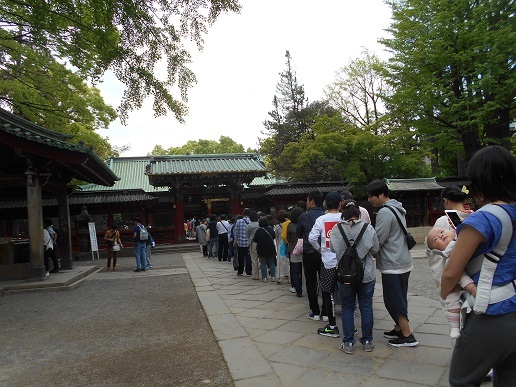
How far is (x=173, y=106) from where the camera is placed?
7.96 meters

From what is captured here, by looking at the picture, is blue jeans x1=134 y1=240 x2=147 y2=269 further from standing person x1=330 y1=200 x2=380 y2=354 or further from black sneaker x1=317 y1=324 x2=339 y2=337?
standing person x1=330 y1=200 x2=380 y2=354

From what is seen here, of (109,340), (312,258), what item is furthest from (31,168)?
(312,258)

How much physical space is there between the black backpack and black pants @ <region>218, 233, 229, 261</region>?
9114mm

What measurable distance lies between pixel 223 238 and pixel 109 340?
8187mm

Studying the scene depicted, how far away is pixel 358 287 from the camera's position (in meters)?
3.59

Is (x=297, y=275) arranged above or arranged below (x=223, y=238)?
below

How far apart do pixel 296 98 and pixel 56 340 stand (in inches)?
1147

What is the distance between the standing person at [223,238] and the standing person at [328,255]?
792 centimetres

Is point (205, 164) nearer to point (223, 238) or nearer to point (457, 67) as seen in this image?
point (223, 238)

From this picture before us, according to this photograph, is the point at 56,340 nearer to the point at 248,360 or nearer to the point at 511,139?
the point at 248,360

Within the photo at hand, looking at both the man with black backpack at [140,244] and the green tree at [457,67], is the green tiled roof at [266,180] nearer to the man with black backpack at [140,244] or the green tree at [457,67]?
the green tree at [457,67]

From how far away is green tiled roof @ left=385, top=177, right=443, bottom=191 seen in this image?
54.4 feet

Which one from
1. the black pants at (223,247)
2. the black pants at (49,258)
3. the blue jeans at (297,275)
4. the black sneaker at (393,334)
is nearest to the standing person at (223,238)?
the black pants at (223,247)

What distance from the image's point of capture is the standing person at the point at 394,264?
3.65 m
